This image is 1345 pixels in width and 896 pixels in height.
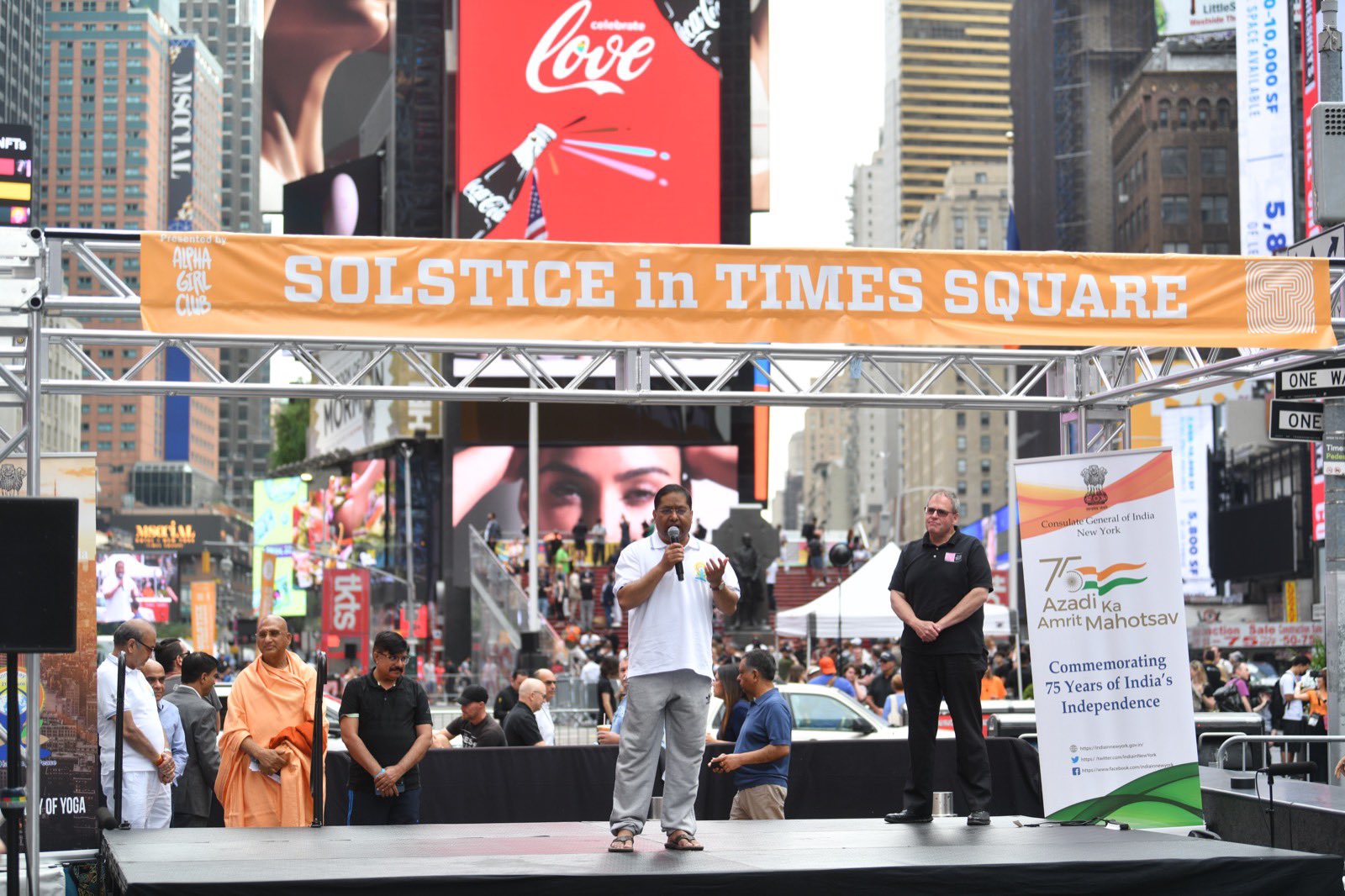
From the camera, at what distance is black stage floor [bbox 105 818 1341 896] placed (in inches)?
282

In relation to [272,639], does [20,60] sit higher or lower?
higher

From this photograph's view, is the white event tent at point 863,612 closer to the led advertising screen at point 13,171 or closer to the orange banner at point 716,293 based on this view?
the led advertising screen at point 13,171

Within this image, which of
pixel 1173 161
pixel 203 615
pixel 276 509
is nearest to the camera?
pixel 203 615

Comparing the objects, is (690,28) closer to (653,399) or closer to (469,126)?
(469,126)

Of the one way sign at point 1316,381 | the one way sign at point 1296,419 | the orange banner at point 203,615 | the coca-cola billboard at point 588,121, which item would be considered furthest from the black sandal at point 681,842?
the coca-cola billboard at point 588,121

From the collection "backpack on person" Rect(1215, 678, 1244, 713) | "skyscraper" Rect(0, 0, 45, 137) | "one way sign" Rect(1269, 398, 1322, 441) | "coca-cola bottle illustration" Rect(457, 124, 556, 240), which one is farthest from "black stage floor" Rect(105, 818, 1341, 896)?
"skyscraper" Rect(0, 0, 45, 137)

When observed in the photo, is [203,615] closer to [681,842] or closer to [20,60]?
[681,842]

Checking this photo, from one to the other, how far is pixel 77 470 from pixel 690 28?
45.1 m

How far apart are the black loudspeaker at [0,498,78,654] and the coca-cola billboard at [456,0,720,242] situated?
43177 mm

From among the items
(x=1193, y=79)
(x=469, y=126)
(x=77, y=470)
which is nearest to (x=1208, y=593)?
(x=1193, y=79)

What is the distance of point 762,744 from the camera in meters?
10.8

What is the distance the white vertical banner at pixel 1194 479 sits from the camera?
66.1 m

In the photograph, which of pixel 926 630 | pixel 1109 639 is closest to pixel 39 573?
pixel 926 630

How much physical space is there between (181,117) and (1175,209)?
140527mm
